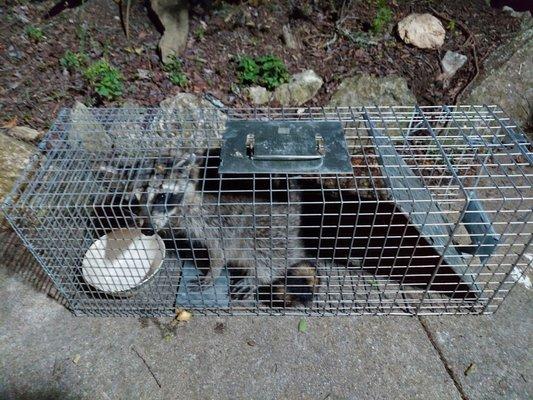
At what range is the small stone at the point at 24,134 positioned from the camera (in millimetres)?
3105

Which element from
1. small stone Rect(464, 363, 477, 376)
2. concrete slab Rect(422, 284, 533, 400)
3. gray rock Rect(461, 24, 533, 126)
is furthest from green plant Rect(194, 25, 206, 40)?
small stone Rect(464, 363, 477, 376)

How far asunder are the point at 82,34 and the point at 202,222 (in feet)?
9.58

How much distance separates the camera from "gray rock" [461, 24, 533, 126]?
12.6 ft

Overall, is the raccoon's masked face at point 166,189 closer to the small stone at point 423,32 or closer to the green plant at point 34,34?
the green plant at point 34,34

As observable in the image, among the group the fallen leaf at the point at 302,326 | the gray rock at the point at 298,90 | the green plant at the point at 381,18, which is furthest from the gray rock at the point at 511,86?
the fallen leaf at the point at 302,326

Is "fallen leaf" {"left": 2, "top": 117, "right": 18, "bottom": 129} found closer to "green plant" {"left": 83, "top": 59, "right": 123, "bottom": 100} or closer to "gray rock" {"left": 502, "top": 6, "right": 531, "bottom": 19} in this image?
"green plant" {"left": 83, "top": 59, "right": 123, "bottom": 100}

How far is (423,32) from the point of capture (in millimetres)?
4234

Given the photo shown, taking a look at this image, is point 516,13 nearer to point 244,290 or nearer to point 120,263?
point 244,290

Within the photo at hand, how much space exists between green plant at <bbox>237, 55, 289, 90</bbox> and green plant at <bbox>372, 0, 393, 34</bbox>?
3.87 feet

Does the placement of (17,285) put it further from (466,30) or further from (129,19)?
(466,30)

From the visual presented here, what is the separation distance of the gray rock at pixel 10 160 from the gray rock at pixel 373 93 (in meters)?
2.66

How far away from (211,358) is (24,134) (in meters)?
2.35

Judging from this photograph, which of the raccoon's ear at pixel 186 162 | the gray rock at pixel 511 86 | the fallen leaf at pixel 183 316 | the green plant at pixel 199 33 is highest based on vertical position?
the raccoon's ear at pixel 186 162

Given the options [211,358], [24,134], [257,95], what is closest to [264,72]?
[257,95]
